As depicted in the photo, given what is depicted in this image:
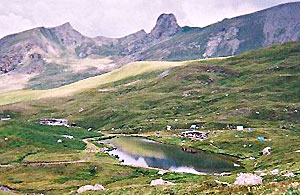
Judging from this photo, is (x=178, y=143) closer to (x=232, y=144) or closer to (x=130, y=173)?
(x=232, y=144)

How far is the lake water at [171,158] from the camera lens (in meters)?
139

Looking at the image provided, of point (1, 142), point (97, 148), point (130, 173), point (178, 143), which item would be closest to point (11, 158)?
point (1, 142)

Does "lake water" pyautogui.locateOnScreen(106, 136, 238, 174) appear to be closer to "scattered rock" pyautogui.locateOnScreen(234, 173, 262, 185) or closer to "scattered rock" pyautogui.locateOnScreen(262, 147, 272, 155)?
"scattered rock" pyautogui.locateOnScreen(262, 147, 272, 155)

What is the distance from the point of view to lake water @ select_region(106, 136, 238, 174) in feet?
456

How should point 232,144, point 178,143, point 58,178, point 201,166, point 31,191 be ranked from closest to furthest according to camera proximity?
point 31,191
point 58,178
point 201,166
point 232,144
point 178,143

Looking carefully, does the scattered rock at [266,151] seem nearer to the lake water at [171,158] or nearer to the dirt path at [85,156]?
the lake water at [171,158]

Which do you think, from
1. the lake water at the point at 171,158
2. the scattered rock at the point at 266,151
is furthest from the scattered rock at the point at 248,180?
the scattered rock at the point at 266,151

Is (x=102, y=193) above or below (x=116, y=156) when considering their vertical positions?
above

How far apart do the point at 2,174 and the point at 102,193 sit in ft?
239

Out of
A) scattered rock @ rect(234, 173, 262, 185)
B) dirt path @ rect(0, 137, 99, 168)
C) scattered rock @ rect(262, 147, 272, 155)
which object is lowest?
scattered rock @ rect(262, 147, 272, 155)

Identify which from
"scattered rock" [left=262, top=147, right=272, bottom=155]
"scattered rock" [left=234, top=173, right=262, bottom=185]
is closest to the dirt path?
"scattered rock" [left=262, top=147, right=272, bottom=155]

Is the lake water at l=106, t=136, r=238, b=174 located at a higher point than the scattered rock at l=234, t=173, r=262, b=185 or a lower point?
lower

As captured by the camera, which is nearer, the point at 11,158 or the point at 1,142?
the point at 11,158

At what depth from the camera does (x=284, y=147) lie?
481ft
